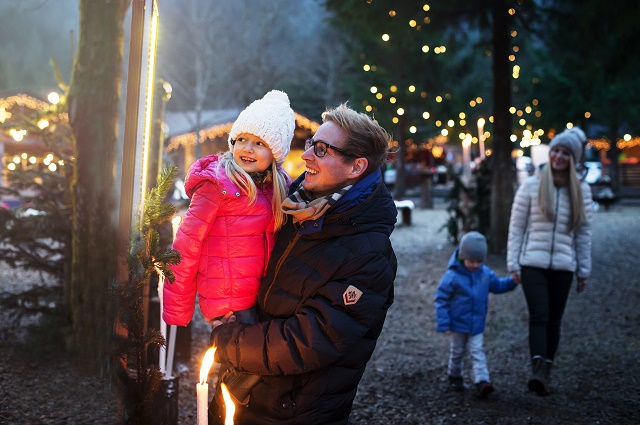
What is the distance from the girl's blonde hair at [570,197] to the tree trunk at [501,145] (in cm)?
804

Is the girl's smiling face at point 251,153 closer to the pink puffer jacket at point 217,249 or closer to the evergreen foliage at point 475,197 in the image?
the pink puffer jacket at point 217,249

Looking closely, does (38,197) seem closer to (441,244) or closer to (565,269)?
(565,269)

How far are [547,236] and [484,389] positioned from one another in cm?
138

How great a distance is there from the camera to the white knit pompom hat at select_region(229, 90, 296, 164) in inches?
118

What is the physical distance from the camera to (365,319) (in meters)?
2.46

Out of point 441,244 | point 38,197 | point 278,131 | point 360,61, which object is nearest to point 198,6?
point 360,61

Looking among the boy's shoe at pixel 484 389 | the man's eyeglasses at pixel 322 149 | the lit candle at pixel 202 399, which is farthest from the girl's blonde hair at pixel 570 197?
the lit candle at pixel 202 399

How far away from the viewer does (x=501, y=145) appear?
1367 centimetres

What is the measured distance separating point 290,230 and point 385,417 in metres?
3.15

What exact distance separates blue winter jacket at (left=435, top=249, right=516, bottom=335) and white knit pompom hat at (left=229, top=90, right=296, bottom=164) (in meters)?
3.25

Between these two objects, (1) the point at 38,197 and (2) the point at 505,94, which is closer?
(1) the point at 38,197

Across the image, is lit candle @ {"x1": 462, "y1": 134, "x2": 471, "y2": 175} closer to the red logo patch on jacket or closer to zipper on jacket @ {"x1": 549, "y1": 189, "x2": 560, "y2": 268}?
zipper on jacket @ {"x1": 549, "y1": 189, "x2": 560, "y2": 268}

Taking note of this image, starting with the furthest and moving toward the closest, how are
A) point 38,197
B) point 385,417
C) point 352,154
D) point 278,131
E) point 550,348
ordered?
point 38,197 → point 550,348 → point 385,417 → point 278,131 → point 352,154

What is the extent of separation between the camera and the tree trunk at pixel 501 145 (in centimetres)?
1363
